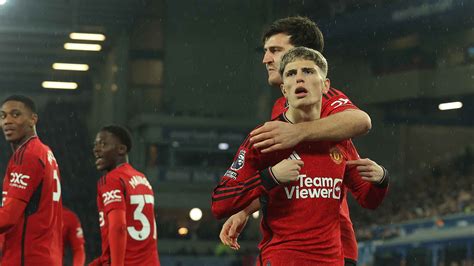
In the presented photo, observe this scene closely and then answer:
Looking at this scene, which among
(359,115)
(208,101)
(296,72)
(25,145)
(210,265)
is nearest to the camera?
(296,72)

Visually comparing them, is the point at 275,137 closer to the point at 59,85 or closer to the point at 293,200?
the point at 293,200

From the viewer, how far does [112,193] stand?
5.04m

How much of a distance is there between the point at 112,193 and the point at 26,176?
25.4 inches

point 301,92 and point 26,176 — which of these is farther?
point 26,176

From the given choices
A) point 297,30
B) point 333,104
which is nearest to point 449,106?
point 297,30

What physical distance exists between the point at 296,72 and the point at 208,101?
11605 mm

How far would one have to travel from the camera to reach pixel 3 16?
1334 centimetres

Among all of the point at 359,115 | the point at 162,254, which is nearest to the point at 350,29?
Result: the point at 162,254

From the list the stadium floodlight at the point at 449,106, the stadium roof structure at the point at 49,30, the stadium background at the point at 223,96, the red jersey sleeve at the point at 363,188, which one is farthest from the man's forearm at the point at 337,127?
the stadium floodlight at the point at 449,106

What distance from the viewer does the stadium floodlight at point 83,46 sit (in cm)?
1377

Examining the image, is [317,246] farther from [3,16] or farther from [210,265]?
[3,16]

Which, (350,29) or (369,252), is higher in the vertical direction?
(350,29)

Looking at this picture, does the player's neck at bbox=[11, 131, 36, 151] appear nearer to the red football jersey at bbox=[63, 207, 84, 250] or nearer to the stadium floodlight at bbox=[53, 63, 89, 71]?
the red football jersey at bbox=[63, 207, 84, 250]

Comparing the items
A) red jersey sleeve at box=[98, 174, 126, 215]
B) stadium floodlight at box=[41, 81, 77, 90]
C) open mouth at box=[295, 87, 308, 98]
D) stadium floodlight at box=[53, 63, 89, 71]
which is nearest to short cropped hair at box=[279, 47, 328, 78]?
open mouth at box=[295, 87, 308, 98]
